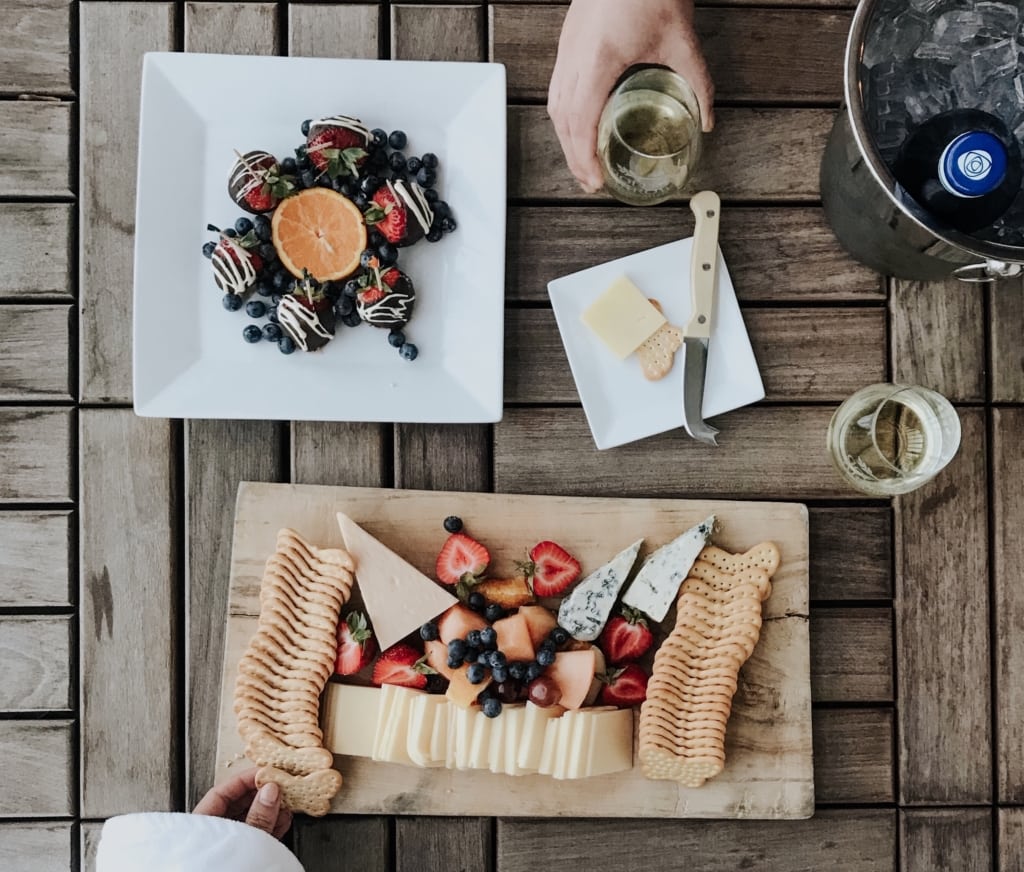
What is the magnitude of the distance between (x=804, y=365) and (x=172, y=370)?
0.78m

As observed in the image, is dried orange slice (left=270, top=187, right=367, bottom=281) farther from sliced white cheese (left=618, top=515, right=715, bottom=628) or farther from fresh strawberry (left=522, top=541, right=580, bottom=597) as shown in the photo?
sliced white cheese (left=618, top=515, right=715, bottom=628)

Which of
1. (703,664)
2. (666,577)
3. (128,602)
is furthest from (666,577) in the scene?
(128,602)

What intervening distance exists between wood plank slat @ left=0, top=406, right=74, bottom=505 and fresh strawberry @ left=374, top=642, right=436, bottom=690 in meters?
0.45

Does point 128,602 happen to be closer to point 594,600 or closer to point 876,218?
point 594,600

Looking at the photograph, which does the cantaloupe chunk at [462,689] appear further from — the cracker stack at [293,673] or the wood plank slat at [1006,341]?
the wood plank slat at [1006,341]

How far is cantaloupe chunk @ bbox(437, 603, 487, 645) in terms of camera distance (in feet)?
3.57

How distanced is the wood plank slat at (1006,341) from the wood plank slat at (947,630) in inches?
2.0

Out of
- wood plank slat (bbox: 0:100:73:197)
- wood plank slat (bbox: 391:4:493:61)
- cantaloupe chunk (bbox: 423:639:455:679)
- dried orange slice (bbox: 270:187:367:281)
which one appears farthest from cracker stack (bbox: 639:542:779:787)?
wood plank slat (bbox: 0:100:73:197)

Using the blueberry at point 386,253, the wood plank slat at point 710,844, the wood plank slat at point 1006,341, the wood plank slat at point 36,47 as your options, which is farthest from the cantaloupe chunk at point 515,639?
the wood plank slat at point 36,47

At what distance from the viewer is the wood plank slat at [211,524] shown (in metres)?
1.13

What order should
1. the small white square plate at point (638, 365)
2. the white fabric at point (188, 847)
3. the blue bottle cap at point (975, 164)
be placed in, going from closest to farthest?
the blue bottle cap at point (975, 164)
the white fabric at point (188, 847)
the small white square plate at point (638, 365)

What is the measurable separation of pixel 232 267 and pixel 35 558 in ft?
1.45

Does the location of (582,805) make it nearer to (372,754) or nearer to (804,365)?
(372,754)

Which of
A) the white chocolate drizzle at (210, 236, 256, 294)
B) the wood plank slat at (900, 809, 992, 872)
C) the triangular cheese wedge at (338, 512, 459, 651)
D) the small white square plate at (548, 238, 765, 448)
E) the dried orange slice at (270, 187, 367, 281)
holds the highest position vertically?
the dried orange slice at (270, 187, 367, 281)
